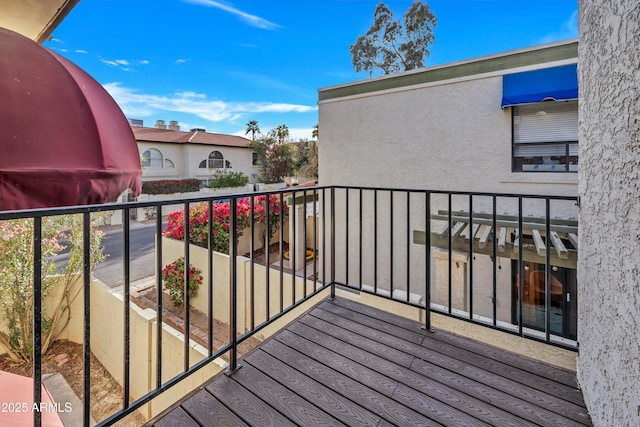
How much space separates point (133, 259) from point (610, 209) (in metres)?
11.1

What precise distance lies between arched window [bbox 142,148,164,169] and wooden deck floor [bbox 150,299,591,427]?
795 inches

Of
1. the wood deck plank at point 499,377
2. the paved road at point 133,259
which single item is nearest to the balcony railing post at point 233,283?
the wood deck plank at point 499,377

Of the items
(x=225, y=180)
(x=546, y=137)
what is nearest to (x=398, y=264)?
(x=546, y=137)

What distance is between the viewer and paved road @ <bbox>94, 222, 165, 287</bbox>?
8289mm

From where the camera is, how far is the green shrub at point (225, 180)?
19.7 metres

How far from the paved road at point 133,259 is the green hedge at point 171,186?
4165mm

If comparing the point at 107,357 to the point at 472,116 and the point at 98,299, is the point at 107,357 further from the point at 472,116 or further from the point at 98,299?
the point at 472,116

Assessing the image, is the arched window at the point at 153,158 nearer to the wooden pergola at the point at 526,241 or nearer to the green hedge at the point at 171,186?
the green hedge at the point at 171,186

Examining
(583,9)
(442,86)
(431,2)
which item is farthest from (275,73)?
(583,9)

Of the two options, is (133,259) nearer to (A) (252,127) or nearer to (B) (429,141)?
(B) (429,141)

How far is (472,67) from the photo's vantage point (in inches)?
209

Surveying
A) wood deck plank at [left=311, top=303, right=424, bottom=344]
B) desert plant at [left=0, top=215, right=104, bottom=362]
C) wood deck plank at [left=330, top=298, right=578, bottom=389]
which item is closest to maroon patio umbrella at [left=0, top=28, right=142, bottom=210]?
wood deck plank at [left=311, top=303, right=424, bottom=344]

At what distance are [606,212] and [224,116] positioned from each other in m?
32.6

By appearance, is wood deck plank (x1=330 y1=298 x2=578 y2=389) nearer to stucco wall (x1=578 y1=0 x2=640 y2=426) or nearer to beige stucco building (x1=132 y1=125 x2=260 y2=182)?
stucco wall (x1=578 y1=0 x2=640 y2=426)
